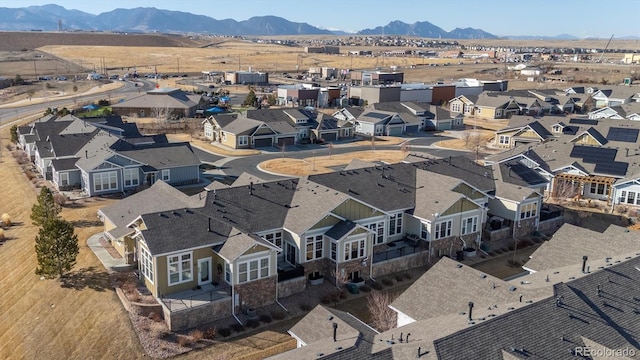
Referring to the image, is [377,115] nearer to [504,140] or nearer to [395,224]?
[504,140]

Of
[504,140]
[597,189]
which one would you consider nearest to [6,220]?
[597,189]

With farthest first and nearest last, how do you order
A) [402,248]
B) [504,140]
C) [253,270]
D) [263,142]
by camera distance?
[504,140], [263,142], [402,248], [253,270]

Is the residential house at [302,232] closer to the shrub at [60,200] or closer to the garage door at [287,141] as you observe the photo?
the shrub at [60,200]

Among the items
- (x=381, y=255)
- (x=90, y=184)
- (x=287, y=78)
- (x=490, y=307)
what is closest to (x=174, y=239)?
(x=381, y=255)

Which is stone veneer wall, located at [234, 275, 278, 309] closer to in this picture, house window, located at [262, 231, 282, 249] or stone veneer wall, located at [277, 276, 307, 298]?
stone veneer wall, located at [277, 276, 307, 298]

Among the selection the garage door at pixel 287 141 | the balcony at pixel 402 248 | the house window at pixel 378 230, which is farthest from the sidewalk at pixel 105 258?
the garage door at pixel 287 141

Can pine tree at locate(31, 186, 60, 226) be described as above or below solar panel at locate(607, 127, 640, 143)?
below

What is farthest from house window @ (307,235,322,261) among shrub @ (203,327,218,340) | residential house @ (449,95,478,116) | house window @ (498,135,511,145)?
residential house @ (449,95,478,116)
